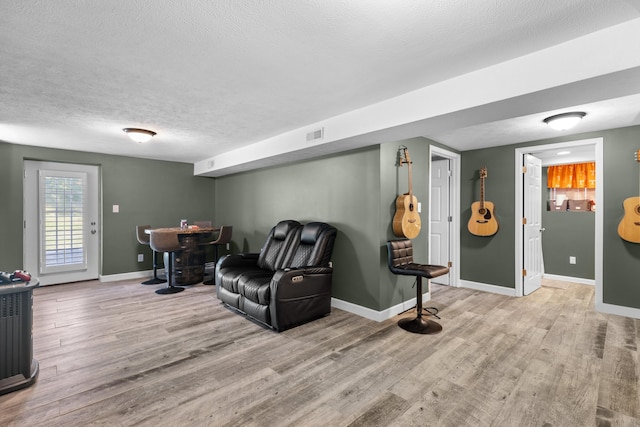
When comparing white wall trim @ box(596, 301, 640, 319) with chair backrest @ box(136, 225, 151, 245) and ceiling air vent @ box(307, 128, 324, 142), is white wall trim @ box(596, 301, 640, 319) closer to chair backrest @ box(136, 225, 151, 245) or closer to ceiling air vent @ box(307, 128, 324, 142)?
ceiling air vent @ box(307, 128, 324, 142)

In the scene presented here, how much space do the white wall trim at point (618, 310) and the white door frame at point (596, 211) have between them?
0.05m

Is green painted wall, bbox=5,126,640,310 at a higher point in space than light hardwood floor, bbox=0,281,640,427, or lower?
higher

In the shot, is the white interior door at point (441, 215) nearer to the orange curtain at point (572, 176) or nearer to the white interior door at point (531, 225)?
the white interior door at point (531, 225)

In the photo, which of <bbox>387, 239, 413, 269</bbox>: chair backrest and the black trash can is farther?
<bbox>387, 239, 413, 269</bbox>: chair backrest

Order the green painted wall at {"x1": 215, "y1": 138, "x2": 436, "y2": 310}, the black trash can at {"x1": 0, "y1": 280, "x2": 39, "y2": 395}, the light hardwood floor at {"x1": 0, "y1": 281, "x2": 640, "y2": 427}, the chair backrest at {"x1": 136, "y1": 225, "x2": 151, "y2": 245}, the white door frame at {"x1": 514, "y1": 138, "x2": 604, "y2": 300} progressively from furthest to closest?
the chair backrest at {"x1": 136, "y1": 225, "x2": 151, "y2": 245} → the white door frame at {"x1": 514, "y1": 138, "x2": 604, "y2": 300} → the green painted wall at {"x1": 215, "y1": 138, "x2": 436, "y2": 310} → the black trash can at {"x1": 0, "y1": 280, "x2": 39, "y2": 395} → the light hardwood floor at {"x1": 0, "y1": 281, "x2": 640, "y2": 427}

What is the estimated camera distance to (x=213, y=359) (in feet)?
8.46

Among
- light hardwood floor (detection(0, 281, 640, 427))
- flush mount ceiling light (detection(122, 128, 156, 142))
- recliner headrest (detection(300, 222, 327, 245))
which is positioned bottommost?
light hardwood floor (detection(0, 281, 640, 427))

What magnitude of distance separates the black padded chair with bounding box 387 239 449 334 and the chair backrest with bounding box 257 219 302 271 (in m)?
1.34

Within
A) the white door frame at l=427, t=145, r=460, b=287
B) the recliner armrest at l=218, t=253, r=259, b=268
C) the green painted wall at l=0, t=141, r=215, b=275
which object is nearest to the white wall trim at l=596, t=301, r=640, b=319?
the white door frame at l=427, t=145, r=460, b=287

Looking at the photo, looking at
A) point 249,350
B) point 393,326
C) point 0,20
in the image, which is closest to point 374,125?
point 393,326

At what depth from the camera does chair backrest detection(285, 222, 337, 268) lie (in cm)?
364

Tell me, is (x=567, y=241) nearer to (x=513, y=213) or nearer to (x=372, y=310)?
(x=513, y=213)

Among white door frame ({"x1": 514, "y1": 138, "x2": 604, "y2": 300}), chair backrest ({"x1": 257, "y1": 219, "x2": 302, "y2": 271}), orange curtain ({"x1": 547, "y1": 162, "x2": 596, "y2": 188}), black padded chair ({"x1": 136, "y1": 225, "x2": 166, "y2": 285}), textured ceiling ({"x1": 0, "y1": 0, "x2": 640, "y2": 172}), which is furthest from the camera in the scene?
black padded chair ({"x1": 136, "y1": 225, "x2": 166, "y2": 285})

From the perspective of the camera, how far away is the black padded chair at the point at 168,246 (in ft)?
15.1
